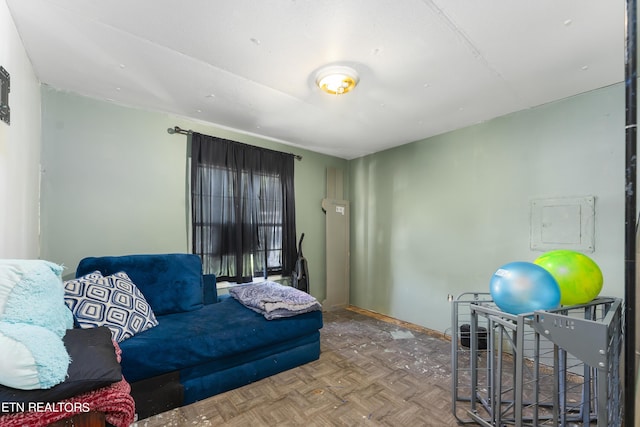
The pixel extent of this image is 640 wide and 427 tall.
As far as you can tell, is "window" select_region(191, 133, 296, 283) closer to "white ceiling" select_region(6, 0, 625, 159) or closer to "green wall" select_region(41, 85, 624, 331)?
"green wall" select_region(41, 85, 624, 331)

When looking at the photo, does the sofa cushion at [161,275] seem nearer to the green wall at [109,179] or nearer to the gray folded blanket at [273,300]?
the green wall at [109,179]

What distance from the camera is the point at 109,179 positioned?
8.20 feet

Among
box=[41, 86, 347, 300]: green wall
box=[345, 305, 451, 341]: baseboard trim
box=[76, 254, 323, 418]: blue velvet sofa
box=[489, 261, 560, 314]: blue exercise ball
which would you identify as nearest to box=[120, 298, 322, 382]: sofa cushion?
box=[76, 254, 323, 418]: blue velvet sofa

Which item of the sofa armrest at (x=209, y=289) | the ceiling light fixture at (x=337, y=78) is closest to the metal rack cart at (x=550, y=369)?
the ceiling light fixture at (x=337, y=78)

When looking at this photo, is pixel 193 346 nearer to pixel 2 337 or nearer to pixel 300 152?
pixel 2 337

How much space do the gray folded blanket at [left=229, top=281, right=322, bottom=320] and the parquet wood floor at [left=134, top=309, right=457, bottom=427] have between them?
0.49 metres

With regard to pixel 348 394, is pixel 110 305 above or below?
above

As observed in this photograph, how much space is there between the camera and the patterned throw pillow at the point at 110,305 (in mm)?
1767

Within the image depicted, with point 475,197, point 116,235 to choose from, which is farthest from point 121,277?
point 475,197

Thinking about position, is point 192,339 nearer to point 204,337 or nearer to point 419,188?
point 204,337

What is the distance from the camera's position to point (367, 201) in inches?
162

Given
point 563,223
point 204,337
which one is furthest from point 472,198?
point 204,337

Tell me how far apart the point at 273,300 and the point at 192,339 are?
73 centimetres

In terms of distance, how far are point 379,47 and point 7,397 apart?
7.29 ft
